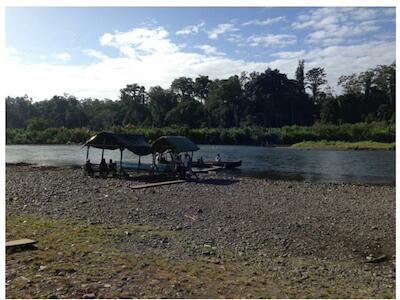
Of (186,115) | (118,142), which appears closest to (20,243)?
(118,142)

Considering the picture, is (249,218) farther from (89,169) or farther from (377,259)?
(89,169)

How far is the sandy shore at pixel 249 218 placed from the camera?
973 cm

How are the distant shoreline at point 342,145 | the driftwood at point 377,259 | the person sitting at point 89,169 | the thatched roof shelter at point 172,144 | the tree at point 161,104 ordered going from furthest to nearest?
the tree at point 161,104 → the distant shoreline at point 342,145 → the person sitting at point 89,169 → the thatched roof shelter at point 172,144 → the driftwood at point 377,259

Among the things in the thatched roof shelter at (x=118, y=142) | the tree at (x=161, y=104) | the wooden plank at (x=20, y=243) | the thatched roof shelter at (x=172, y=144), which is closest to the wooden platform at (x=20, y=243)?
the wooden plank at (x=20, y=243)

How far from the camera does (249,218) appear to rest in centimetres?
1384

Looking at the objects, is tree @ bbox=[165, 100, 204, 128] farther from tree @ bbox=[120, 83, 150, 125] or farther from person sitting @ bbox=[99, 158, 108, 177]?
person sitting @ bbox=[99, 158, 108, 177]

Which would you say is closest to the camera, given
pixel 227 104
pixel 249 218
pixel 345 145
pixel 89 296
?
pixel 89 296

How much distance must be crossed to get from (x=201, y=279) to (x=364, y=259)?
418 cm

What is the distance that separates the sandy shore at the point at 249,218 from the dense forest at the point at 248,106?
6766 centimetres

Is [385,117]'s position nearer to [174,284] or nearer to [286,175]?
[286,175]

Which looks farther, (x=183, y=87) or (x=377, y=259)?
(x=183, y=87)

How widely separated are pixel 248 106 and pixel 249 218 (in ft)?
287

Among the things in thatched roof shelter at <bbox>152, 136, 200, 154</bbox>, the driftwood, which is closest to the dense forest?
thatched roof shelter at <bbox>152, 136, 200, 154</bbox>

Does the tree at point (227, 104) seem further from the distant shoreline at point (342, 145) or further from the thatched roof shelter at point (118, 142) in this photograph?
the thatched roof shelter at point (118, 142)
